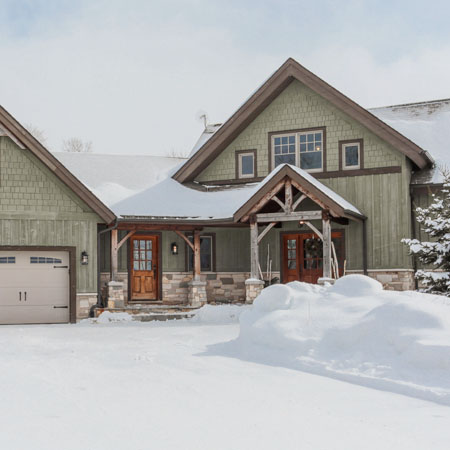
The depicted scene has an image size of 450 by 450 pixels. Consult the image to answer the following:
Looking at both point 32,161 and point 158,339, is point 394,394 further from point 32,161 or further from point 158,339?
point 32,161

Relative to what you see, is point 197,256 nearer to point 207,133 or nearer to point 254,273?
point 254,273

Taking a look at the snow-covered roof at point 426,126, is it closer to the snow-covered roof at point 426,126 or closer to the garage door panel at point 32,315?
the snow-covered roof at point 426,126

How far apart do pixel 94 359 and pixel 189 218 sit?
32.7 feet

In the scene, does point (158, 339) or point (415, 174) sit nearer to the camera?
point (158, 339)

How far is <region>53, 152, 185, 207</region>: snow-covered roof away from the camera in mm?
20547

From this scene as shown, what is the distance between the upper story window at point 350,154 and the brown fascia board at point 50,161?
7.06m

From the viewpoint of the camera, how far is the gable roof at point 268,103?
740 inches

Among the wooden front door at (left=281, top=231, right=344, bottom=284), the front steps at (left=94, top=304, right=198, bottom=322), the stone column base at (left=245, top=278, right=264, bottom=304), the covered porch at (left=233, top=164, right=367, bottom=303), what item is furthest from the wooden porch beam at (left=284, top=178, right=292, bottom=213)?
the front steps at (left=94, top=304, right=198, bottom=322)

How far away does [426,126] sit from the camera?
69.4 ft

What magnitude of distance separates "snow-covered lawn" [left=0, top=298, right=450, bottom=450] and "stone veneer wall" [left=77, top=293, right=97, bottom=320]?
7561 millimetres

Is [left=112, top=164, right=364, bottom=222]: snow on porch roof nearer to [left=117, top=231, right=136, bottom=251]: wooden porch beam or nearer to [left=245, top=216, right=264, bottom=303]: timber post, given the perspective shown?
[left=117, top=231, right=136, bottom=251]: wooden porch beam

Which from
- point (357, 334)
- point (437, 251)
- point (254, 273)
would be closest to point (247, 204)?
point (254, 273)

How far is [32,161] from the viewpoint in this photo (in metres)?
17.9

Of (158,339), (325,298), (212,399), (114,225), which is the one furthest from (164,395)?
(114,225)
